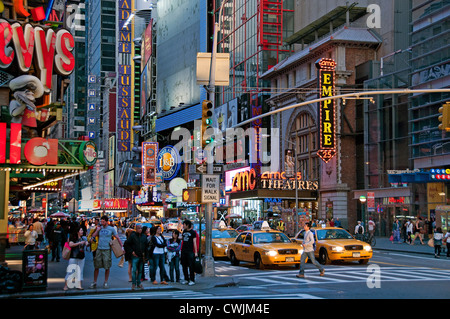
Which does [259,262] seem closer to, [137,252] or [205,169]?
[205,169]

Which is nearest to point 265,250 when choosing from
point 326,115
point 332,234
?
point 332,234

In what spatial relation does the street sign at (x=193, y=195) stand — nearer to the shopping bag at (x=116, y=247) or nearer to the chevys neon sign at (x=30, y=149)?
the shopping bag at (x=116, y=247)

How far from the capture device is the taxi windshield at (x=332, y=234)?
2650cm

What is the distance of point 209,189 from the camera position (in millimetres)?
21406

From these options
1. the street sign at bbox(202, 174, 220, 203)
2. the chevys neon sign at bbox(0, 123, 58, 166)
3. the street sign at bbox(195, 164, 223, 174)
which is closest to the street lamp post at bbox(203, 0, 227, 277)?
the street sign at bbox(195, 164, 223, 174)

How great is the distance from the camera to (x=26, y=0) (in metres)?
29.4

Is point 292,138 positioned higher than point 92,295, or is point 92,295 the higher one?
point 292,138

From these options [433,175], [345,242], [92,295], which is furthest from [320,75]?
[92,295]

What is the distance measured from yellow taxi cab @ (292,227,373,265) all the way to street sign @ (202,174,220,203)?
6.23 meters

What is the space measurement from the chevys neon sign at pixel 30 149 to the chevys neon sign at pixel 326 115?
37180mm

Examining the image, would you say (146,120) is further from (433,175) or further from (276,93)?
(433,175)

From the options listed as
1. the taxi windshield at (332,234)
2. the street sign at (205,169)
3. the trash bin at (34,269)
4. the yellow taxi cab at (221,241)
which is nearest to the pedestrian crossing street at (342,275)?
the taxi windshield at (332,234)

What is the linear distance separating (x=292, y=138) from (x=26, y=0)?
43.3 m

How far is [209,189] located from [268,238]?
17.1 feet
